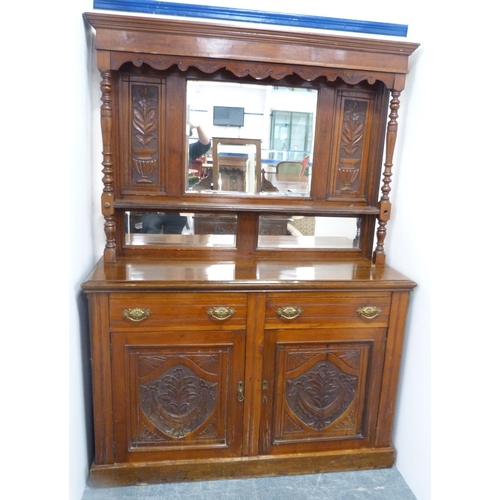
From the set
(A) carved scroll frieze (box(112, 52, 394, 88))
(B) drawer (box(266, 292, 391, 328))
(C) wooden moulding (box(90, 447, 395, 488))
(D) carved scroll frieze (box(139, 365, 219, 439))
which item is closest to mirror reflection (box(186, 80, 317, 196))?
(A) carved scroll frieze (box(112, 52, 394, 88))

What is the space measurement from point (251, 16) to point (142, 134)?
2.24 ft

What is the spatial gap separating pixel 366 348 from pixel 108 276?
1134mm

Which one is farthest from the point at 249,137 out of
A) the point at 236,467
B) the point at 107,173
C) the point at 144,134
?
the point at 236,467

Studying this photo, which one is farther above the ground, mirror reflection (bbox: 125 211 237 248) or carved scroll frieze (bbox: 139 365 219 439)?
mirror reflection (bbox: 125 211 237 248)

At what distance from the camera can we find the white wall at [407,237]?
126cm

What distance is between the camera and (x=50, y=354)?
1.37 m

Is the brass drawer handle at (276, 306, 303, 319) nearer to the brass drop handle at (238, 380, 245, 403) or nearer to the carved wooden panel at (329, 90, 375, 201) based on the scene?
the brass drop handle at (238, 380, 245, 403)

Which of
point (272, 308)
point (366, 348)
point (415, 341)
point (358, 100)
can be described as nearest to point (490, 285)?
point (415, 341)

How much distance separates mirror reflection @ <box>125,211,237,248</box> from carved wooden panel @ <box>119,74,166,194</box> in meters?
0.13

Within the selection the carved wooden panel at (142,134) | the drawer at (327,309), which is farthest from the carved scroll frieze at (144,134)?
the drawer at (327,309)

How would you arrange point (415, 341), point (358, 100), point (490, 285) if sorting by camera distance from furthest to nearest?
point (358, 100) < point (415, 341) < point (490, 285)

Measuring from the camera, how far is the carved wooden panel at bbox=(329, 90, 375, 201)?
1.89m

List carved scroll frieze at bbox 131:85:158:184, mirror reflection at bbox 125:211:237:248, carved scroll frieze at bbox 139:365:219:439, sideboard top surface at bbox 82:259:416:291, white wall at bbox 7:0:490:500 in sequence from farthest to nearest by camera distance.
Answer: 1. mirror reflection at bbox 125:211:237:248
2. carved scroll frieze at bbox 131:85:158:184
3. carved scroll frieze at bbox 139:365:219:439
4. sideboard top surface at bbox 82:259:416:291
5. white wall at bbox 7:0:490:500

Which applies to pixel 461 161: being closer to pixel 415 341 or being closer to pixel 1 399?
pixel 415 341
